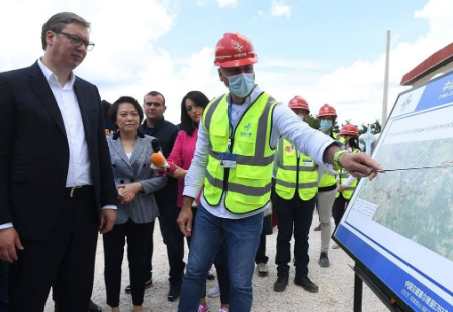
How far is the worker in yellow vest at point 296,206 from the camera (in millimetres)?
3970

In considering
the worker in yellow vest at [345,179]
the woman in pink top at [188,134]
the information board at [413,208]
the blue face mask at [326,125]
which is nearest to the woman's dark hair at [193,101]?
the woman in pink top at [188,134]

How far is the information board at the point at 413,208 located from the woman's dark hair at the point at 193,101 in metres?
1.87

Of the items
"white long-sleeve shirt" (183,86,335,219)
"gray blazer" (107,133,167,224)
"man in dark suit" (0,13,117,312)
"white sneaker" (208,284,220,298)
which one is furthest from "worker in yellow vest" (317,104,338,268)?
"man in dark suit" (0,13,117,312)

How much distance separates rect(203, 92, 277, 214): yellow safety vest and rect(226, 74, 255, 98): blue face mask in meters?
0.10

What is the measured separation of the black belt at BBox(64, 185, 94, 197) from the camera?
82.9 inches

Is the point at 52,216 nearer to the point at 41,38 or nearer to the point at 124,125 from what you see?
the point at 41,38

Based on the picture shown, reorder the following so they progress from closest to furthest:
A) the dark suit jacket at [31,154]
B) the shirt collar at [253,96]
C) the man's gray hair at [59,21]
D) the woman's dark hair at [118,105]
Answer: the dark suit jacket at [31,154] → the man's gray hair at [59,21] → the shirt collar at [253,96] → the woman's dark hair at [118,105]

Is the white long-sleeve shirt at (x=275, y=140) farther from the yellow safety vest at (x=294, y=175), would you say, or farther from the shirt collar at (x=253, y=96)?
the yellow safety vest at (x=294, y=175)

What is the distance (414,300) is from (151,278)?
317cm

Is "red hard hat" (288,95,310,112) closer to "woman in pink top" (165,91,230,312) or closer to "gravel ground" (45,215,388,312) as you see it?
"woman in pink top" (165,91,230,312)

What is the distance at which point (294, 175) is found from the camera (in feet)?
13.1

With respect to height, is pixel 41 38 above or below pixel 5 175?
above

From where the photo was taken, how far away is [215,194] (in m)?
2.37

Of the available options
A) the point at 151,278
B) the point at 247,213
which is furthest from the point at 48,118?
the point at 151,278
